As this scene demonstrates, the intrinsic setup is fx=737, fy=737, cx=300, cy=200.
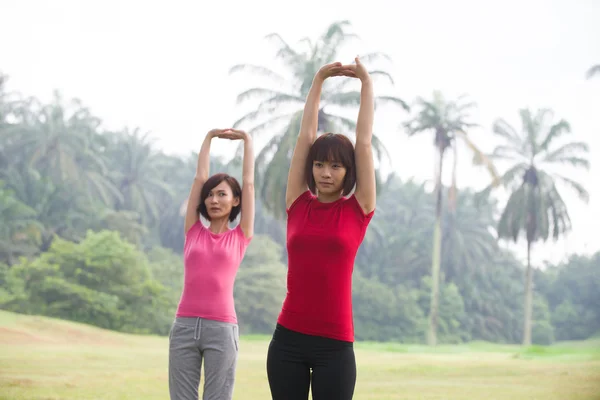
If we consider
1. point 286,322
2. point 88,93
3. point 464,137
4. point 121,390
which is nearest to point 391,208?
point 464,137

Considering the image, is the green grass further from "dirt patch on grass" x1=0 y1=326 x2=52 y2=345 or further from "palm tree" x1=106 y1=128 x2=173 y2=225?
"palm tree" x1=106 y1=128 x2=173 y2=225

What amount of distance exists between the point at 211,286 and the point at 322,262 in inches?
32.5

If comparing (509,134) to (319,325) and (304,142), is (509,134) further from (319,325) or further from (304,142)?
(319,325)

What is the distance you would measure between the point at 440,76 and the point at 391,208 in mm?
4185

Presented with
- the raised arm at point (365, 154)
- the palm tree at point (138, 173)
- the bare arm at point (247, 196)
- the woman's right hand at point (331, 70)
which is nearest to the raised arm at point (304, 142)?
the woman's right hand at point (331, 70)

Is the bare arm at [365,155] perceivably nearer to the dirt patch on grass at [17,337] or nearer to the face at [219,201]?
the face at [219,201]

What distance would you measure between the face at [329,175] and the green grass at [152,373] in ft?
14.6

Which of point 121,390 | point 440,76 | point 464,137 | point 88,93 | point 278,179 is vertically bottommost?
point 121,390

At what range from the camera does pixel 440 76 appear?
21703 mm

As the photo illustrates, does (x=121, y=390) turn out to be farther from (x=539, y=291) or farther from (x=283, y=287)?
(x=539, y=291)

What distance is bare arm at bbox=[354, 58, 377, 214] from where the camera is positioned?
1.83 m

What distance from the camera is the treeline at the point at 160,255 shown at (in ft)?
45.9

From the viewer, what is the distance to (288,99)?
13.7 m

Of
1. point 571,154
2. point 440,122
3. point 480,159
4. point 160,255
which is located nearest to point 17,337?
point 160,255
